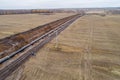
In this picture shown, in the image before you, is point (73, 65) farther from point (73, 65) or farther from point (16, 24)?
point (16, 24)

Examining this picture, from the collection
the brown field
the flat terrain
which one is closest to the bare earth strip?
the brown field

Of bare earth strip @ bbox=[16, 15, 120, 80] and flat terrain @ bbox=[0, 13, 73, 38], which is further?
flat terrain @ bbox=[0, 13, 73, 38]

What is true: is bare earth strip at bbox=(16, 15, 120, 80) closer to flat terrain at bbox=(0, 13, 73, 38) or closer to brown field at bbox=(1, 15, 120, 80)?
brown field at bbox=(1, 15, 120, 80)

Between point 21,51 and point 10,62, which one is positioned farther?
point 21,51

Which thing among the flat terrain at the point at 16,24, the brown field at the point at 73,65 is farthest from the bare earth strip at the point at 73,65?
the flat terrain at the point at 16,24

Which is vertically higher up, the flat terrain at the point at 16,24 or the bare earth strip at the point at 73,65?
the flat terrain at the point at 16,24

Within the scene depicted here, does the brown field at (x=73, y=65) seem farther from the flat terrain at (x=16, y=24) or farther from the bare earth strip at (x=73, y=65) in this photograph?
the flat terrain at (x=16, y=24)

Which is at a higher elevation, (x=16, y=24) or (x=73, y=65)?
(x=16, y=24)

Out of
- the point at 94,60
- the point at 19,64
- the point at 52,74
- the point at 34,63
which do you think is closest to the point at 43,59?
the point at 34,63

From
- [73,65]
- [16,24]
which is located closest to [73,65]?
→ [73,65]

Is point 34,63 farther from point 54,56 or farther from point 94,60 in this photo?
point 94,60

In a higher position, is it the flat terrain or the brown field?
the flat terrain
